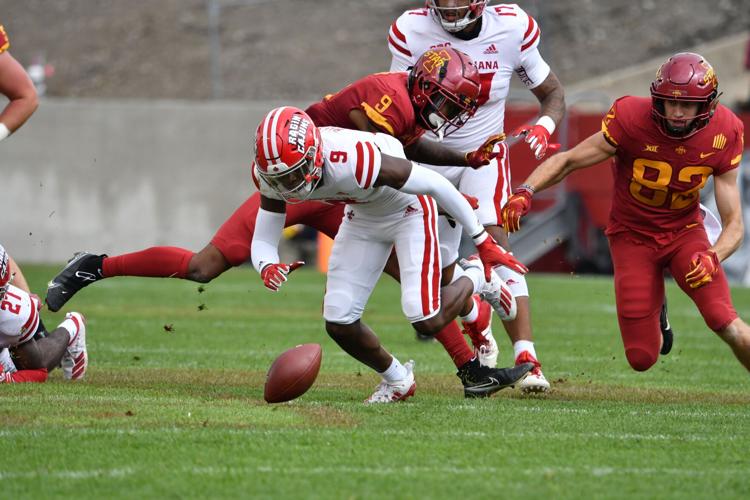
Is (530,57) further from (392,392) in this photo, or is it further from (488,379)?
(392,392)

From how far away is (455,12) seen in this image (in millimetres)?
6594

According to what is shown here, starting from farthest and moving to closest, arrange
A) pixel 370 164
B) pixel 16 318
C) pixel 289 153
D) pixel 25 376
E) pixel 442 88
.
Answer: pixel 25 376
pixel 16 318
pixel 442 88
pixel 370 164
pixel 289 153

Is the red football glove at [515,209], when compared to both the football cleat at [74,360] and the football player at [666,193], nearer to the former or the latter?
the football player at [666,193]

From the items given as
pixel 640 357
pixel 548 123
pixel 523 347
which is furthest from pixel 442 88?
pixel 640 357

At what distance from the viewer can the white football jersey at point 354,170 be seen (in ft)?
17.6

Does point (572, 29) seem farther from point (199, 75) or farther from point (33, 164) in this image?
point (33, 164)

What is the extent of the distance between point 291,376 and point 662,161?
78.4 inches

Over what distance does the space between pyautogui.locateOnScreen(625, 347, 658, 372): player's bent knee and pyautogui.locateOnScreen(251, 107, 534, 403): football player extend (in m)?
0.54

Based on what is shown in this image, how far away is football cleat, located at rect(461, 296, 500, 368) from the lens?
6.71m

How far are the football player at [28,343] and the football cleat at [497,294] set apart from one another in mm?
1975

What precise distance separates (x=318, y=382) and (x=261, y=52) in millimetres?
13049

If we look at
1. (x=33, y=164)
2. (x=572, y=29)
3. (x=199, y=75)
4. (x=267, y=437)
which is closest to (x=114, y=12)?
(x=199, y=75)

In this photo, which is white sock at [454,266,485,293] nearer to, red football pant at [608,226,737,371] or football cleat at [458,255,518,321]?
football cleat at [458,255,518,321]

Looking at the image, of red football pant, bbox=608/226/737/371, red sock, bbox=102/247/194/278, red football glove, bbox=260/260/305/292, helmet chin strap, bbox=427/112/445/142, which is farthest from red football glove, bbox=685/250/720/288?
red sock, bbox=102/247/194/278
